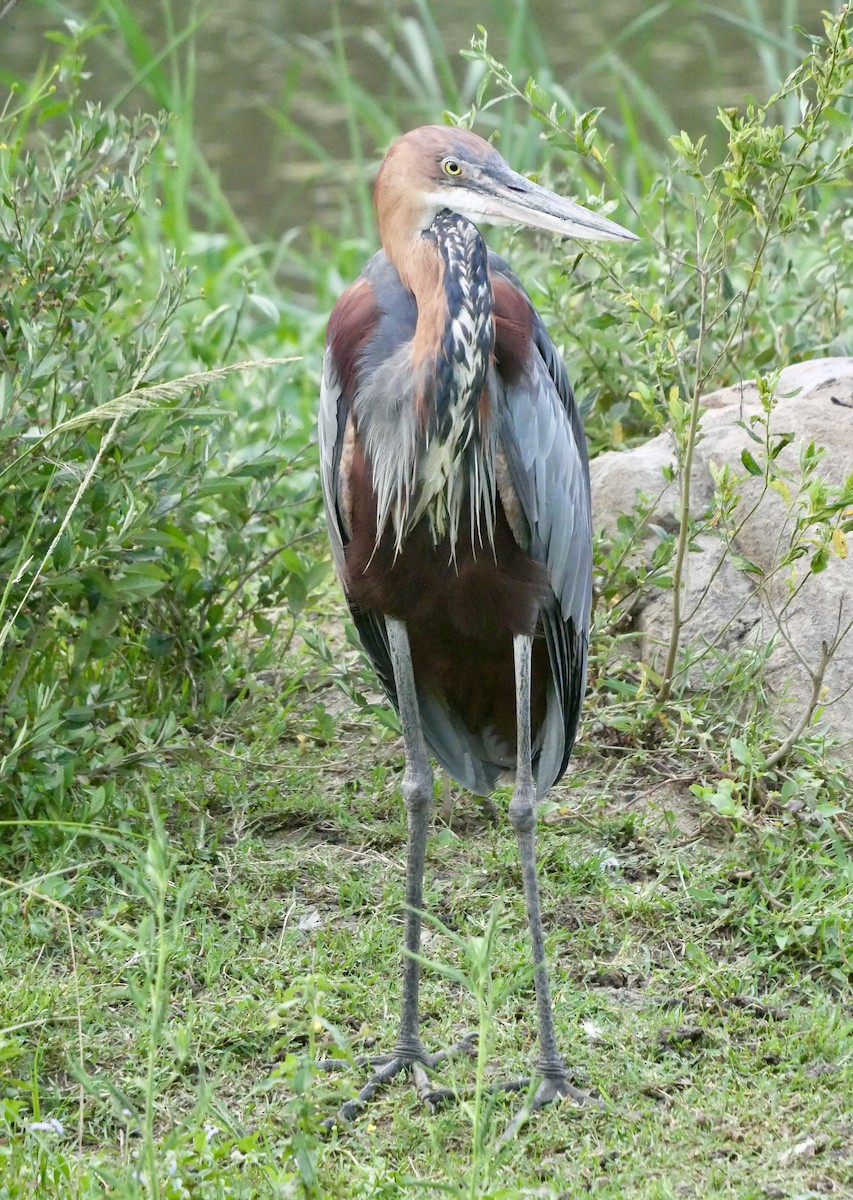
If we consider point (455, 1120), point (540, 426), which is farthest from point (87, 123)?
point (455, 1120)

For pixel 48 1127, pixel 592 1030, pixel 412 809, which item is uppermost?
pixel 412 809

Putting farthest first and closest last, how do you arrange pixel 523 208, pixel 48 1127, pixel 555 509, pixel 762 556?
1. pixel 762 556
2. pixel 555 509
3. pixel 523 208
4. pixel 48 1127

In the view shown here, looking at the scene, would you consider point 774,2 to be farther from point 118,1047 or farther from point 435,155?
point 118,1047

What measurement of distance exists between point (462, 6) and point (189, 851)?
33.0 ft

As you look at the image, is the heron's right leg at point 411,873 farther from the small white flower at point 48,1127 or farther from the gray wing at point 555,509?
the small white flower at point 48,1127

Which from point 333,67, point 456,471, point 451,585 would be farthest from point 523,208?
point 333,67

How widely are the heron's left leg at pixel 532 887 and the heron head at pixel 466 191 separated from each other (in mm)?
883

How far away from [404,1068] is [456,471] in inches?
50.0

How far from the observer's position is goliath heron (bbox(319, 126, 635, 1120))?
2.94 meters

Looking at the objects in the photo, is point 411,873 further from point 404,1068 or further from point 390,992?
point 404,1068

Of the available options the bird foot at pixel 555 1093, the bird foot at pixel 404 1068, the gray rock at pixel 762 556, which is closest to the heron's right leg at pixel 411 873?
the bird foot at pixel 404 1068

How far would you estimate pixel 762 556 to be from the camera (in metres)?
4.16

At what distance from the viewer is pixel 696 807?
3.89 m

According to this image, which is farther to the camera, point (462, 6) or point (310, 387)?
point (462, 6)
